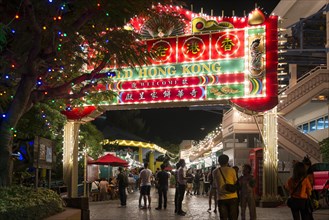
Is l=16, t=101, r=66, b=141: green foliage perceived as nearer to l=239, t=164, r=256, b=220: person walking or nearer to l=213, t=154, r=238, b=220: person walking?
l=239, t=164, r=256, b=220: person walking

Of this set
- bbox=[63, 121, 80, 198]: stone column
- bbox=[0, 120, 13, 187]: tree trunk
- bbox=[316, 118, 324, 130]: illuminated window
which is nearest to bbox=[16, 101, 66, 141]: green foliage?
bbox=[63, 121, 80, 198]: stone column

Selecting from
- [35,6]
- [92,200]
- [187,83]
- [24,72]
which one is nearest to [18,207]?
[24,72]

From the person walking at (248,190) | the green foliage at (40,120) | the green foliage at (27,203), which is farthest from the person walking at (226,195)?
the green foliage at (40,120)

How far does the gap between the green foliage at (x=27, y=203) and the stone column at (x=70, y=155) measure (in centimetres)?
1108

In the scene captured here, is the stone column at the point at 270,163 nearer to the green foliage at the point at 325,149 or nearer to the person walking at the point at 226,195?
the green foliage at the point at 325,149

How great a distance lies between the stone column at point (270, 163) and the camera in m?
19.8

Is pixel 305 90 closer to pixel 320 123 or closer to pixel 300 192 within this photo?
pixel 320 123

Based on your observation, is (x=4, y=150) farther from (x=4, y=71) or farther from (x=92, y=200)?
(x=92, y=200)

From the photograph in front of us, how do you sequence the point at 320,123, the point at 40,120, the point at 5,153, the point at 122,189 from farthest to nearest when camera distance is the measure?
the point at 320,123, the point at 40,120, the point at 122,189, the point at 5,153

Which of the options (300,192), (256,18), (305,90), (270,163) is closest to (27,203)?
(300,192)

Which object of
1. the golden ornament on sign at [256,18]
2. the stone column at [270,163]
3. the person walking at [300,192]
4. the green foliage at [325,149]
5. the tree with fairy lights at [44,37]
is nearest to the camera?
the person walking at [300,192]

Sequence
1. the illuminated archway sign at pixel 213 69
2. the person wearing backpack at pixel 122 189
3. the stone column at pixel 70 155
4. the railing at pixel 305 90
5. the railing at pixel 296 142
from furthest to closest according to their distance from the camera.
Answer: the railing at pixel 305 90, the railing at pixel 296 142, the stone column at pixel 70 155, the person wearing backpack at pixel 122 189, the illuminated archway sign at pixel 213 69

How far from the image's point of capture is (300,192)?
902 centimetres

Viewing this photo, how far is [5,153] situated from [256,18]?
11.9 metres
